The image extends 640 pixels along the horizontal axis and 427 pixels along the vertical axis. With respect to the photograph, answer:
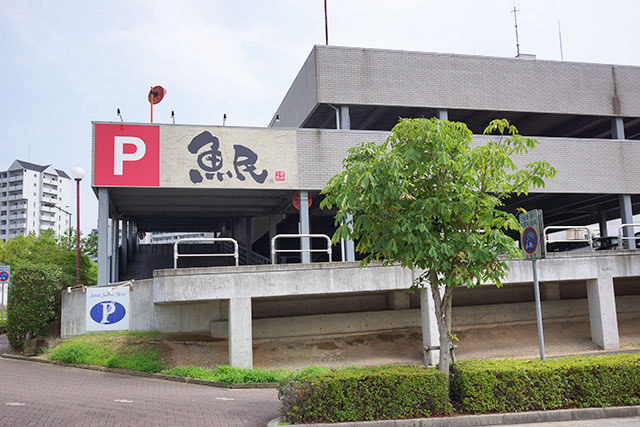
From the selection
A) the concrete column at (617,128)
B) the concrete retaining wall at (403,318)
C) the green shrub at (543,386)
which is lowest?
the green shrub at (543,386)

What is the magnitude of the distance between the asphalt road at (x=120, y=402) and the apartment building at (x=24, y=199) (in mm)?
105581

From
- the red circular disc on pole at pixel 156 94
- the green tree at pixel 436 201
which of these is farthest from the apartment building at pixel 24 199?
the green tree at pixel 436 201

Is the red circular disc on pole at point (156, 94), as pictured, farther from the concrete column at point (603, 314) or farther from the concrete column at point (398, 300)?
the concrete column at point (603, 314)

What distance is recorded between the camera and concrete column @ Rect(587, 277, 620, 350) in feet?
54.7

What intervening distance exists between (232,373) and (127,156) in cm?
887

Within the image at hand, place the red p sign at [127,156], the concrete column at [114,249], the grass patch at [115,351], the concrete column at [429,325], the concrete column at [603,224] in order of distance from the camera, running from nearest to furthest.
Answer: the grass patch at [115,351] → the concrete column at [429,325] → the red p sign at [127,156] → the concrete column at [114,249] → the concrete column at [603,224]

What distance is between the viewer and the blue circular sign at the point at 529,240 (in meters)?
10.3

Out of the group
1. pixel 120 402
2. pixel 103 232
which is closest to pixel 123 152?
pixel 103 232

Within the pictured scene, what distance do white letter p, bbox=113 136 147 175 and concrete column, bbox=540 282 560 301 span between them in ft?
47.1

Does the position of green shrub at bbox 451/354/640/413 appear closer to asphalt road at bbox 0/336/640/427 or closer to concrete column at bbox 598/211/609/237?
asphalt road at bbox 0/336/640/427

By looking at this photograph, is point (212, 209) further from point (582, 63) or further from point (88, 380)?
point (582, 63)

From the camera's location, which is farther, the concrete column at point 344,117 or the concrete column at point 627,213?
the concrete column at point 627,213

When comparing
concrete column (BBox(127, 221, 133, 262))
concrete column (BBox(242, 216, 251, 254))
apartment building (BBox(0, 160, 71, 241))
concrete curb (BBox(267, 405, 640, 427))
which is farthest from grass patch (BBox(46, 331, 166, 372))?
apartment building (BBox(0, 160, 71, 241))

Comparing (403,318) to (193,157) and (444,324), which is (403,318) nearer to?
(444,324)
